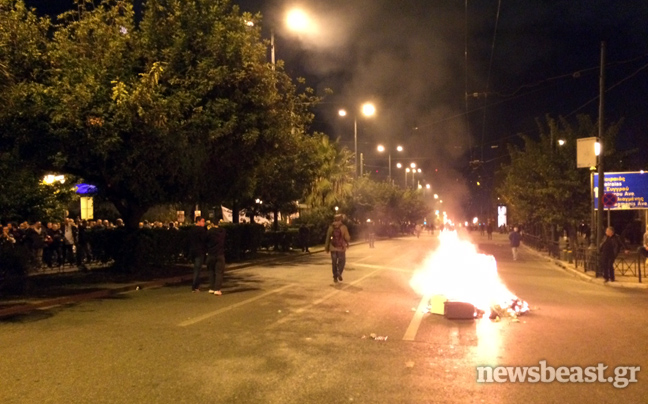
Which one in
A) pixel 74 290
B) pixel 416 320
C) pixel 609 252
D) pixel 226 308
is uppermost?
pixel 609 252

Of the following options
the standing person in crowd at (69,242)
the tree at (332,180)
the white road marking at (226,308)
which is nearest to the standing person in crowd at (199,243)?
the white road marking at (226,308)

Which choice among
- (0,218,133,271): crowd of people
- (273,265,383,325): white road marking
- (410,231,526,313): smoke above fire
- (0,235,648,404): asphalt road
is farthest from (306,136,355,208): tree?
(0,235,648,404): asphalt road

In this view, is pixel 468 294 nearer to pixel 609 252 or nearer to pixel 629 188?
pixel 609 252

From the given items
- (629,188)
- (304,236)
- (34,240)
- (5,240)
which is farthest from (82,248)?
(629,188)

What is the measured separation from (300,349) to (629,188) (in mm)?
19501

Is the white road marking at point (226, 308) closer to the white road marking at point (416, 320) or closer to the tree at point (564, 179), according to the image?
the white road marking at point (416, 320)

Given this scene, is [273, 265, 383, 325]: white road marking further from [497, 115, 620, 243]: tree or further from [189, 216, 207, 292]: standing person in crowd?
[497, 115, 620, 243]: tree

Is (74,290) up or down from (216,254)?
down

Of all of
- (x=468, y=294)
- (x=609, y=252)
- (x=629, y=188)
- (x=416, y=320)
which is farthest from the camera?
(x=629, y=188)

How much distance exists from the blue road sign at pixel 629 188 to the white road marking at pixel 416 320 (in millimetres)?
13640

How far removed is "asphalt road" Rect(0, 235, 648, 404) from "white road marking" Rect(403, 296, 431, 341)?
0.02 meters

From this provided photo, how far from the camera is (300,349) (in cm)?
805

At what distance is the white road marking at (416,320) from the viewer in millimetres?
9047

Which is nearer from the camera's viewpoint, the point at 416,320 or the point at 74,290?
the point at 416,320
